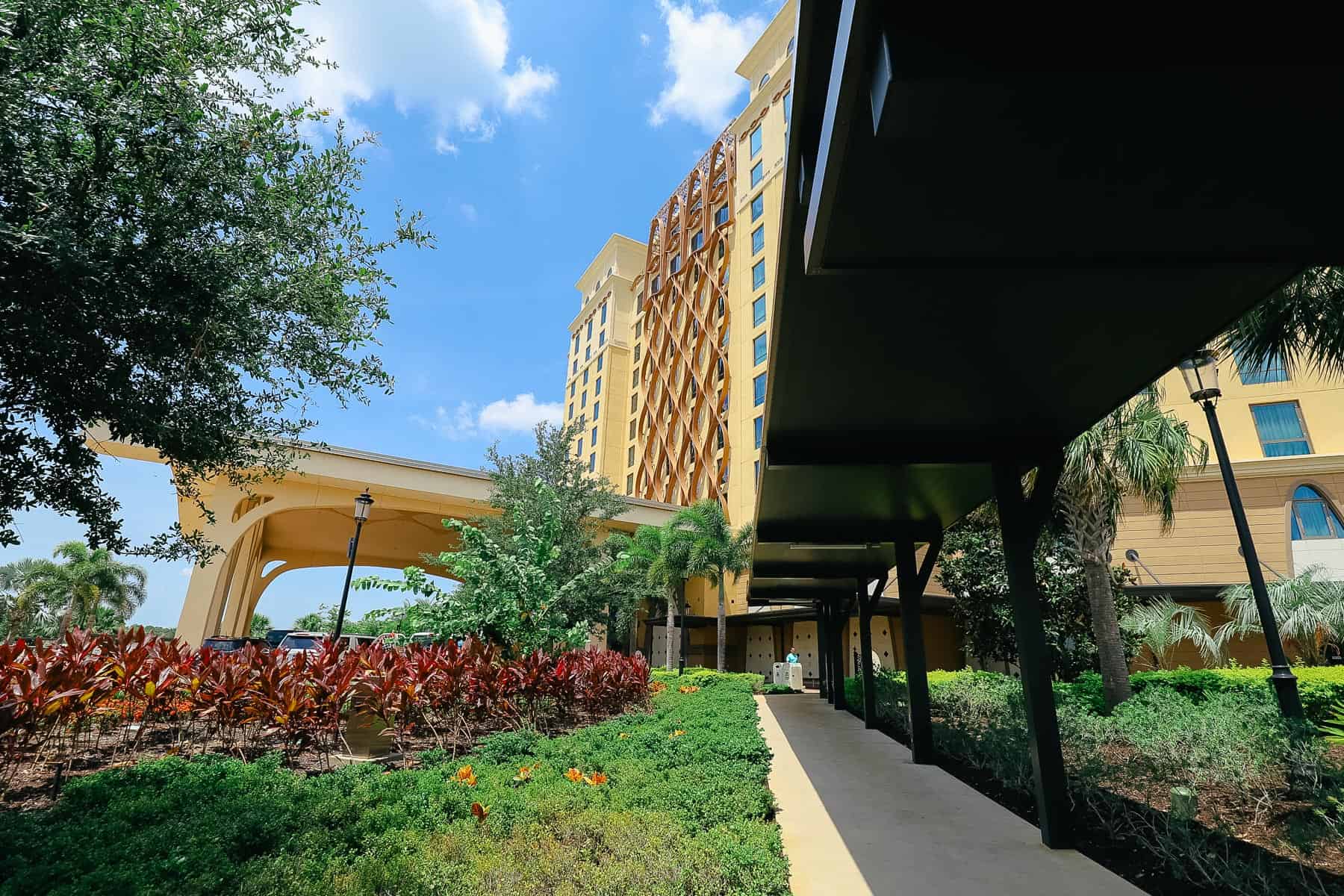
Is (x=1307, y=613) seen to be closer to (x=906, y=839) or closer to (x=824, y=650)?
(x=824, y=650)

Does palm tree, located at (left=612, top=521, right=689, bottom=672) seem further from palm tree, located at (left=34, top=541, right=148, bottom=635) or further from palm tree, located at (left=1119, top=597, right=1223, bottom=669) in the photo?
palm tree, located at (left=34, top=541, right=148, bottom=635)

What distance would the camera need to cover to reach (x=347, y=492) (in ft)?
79.6

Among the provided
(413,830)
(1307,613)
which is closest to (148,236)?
(413,830)

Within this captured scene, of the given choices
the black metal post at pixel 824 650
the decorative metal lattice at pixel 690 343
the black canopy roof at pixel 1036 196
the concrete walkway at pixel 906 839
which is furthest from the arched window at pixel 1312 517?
the black canopy roof at pixel 1036 196

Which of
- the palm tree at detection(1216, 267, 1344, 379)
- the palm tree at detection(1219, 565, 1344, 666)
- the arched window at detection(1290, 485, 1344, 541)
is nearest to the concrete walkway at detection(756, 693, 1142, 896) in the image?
the palm tree at detection(1216, 267, 1344, 379)

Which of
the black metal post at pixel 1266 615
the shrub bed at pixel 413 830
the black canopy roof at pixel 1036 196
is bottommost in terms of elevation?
the shrub bed at pixel 413 830

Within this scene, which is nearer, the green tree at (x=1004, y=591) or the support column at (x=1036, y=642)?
the support column at (x=1036, y=642)

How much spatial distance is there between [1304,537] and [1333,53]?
94.0ft

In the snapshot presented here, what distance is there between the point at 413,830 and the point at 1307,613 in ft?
73.4

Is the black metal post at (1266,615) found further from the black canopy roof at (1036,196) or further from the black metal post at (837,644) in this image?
the black metal post at (837,644)

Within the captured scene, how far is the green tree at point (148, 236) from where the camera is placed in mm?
4191

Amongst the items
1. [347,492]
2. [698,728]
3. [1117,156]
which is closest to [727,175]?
[347,492]

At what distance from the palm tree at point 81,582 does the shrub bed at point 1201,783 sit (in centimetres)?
4955

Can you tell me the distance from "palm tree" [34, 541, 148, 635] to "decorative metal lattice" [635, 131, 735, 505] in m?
35.2
